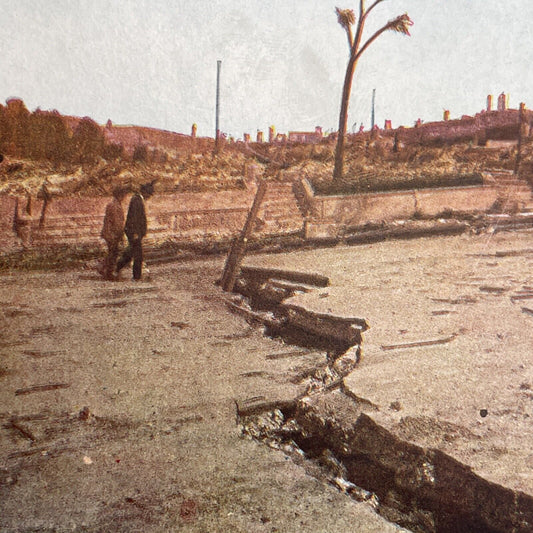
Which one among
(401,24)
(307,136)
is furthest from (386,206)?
(401,24)

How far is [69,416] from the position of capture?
2.33 m

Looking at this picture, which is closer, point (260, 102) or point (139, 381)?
point (139, 381)

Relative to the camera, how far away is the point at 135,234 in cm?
411

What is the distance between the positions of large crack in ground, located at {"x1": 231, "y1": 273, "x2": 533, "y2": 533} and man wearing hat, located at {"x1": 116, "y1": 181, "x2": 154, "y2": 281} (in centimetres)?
209

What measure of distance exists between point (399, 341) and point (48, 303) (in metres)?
2.52

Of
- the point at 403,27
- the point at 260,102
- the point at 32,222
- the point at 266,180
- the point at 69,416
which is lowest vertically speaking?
the point at 69,416

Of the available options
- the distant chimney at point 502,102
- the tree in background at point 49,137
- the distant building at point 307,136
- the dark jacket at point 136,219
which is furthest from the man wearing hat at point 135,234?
the distant chimney at point 502,102

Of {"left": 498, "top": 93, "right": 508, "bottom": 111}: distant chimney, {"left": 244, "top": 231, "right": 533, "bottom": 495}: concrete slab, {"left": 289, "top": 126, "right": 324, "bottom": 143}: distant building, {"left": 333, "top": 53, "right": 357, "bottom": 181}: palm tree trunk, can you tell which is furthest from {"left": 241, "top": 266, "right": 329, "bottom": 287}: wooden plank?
{"left": 498, "top": 93, "right": 508, "bottom": 111}: distant chimney

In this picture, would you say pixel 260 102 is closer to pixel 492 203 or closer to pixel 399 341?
pixel 399 341

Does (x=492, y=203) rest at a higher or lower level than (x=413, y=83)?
lower

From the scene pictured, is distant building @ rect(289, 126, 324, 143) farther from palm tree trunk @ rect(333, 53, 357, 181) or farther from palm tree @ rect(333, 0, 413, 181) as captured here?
palm tree @ rect(333, 0, 413, 181)

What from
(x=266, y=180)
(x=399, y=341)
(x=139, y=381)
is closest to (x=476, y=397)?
(x=399, y=341)

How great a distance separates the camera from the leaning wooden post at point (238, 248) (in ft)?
14.9

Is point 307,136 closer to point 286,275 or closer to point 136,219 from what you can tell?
point 286,275
